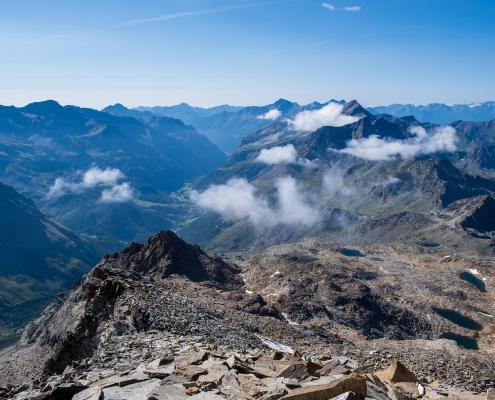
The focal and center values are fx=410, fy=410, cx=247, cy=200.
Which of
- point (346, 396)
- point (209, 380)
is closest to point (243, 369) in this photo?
point (209, 380)

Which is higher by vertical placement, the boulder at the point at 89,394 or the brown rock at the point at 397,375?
the boulder at the point at 89,394

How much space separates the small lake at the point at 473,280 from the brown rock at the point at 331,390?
396ft

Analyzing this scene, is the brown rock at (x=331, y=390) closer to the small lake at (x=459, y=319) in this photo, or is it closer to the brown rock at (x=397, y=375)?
the brown rock at (x=397, y=375)

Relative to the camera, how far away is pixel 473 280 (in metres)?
128

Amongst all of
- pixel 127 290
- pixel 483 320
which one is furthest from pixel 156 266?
pixel 483 320

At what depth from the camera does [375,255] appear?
16912 cm

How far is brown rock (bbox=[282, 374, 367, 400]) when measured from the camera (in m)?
16.9

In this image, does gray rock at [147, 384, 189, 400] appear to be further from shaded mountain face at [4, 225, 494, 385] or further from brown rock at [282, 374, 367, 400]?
shaded mountain face at [4, 225, 494, 385]

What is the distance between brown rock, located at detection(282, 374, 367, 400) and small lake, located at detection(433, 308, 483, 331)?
91.2 m

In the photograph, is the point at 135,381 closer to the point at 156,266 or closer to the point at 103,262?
the point at 156,266

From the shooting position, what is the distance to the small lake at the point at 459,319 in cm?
9584

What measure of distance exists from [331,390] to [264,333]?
116ft

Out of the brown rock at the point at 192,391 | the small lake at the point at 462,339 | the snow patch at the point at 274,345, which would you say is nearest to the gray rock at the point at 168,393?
the brown rock at the point at 192,391

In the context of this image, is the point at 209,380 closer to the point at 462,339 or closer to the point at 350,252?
the point at 462,339
